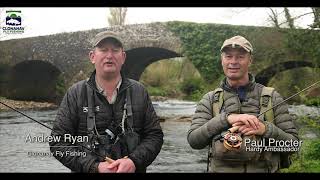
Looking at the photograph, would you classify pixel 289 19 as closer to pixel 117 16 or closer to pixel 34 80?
pixel 117 16

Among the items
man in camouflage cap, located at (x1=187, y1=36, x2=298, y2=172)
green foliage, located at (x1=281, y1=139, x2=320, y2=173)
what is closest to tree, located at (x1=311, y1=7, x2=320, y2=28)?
green foliage, located at (x1=281, y1=139, x2=320, y2=173)

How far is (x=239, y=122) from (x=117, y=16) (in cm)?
138

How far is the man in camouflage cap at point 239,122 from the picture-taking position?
98.0 inches

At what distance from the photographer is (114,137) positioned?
2.68 meters

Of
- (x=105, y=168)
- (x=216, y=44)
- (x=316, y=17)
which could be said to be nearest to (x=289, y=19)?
(x=316, y=17)

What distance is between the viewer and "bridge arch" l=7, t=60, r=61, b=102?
4195 millimetres

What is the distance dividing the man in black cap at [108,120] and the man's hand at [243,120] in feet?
1.43

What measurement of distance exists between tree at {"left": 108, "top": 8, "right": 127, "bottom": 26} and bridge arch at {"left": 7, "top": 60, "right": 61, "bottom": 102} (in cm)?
84

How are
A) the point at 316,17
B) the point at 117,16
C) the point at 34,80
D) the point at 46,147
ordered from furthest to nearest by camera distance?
the point at 34,80 < the point at 316,17 < the point at 117,16 < the point at 46,147

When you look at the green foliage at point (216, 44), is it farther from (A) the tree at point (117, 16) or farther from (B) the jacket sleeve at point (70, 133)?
(B) the jacket sleeve at point (70, 133)

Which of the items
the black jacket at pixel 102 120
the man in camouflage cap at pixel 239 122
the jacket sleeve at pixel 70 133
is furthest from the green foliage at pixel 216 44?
the jacket sleeve at pixel 70 133

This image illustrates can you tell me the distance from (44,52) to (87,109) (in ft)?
7.67

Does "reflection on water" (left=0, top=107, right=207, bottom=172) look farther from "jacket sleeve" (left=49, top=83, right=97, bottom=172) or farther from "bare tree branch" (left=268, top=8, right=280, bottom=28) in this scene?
"bare tree branch" (left=268, top=8, right=280, bottom=28)
